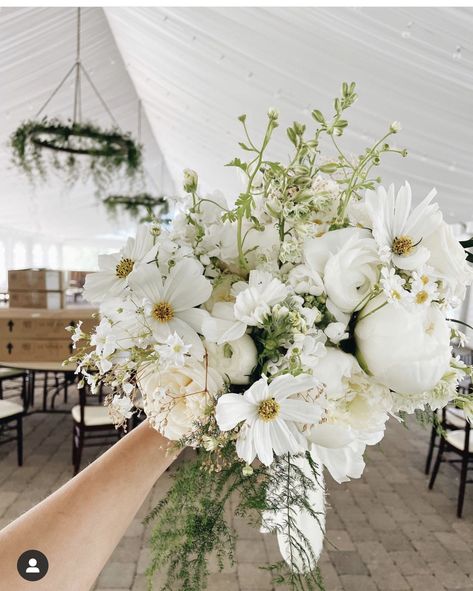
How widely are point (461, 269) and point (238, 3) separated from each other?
7.85 feet

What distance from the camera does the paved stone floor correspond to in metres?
2.72

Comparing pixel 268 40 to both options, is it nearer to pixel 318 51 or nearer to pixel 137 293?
pixel 318 51

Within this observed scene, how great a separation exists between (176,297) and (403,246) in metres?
0.32

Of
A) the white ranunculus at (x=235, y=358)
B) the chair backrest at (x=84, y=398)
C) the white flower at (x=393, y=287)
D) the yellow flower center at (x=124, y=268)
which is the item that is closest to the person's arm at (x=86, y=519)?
the white ranunculus at (x=235, y=358)

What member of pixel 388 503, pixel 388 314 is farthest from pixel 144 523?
pixel 388 503

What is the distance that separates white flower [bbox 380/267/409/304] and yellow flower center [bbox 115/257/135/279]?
0.35 metres

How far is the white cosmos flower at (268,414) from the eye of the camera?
575mm

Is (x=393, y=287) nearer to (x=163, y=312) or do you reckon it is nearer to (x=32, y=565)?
(x=163, y=312)

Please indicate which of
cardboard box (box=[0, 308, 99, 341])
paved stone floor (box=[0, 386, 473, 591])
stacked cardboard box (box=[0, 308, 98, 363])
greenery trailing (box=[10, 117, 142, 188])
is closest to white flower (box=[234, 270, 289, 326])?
paved stone floor (box=[0, 386, 473, 591])

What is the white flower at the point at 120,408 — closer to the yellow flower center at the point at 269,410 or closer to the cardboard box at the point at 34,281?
the yellow flower center at the point at 269,410

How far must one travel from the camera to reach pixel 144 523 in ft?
2.54

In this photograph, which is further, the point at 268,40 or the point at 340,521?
the point at 340,521

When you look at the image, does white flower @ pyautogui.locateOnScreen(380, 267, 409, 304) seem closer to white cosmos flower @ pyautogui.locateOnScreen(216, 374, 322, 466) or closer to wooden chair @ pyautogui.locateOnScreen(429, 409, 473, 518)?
white cosmos flower @ pyautogui.locateOnScreen(216, 374, 322, 466)

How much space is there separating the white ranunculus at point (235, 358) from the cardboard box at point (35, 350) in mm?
3559
